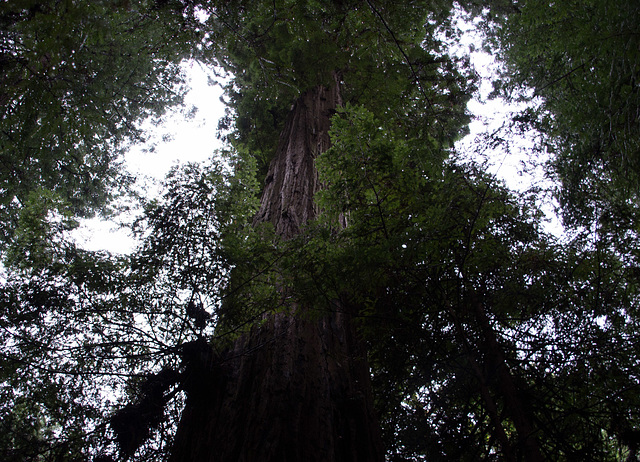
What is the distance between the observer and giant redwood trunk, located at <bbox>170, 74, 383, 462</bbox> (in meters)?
2.05

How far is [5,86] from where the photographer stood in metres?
1.75

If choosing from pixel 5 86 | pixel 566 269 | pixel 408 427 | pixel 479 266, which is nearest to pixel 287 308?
pixel 408 427

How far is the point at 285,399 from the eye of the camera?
2.28 metres

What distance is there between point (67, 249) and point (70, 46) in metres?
1.74

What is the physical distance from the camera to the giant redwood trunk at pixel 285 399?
2051 mm

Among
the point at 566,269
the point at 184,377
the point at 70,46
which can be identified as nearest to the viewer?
the point at 70,46

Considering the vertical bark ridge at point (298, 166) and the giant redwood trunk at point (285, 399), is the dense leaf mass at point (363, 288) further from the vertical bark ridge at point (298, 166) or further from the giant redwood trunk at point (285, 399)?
the vertical bark ridge at point (298, 166)

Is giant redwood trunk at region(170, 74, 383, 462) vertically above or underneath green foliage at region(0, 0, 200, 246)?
underneath

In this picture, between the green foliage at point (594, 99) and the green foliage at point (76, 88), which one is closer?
the green foliage at point (76, 88)

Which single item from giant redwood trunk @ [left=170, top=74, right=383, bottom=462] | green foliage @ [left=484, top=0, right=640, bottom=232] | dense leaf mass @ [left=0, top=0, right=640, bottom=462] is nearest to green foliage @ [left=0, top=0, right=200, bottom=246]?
dense leaf mass @ [left=0, top=0, right=640, bottom=462]

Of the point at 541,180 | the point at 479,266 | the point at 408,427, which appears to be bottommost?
the point at 408,427

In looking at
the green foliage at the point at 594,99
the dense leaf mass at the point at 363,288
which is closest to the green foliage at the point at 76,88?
the dense leaf mass at the point at 363,288

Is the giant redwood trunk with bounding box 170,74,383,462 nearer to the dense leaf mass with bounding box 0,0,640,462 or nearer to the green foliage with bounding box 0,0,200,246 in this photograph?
the dense leaf mass with bounding box 0,0,640,462

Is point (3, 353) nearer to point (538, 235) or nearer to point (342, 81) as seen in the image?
point (538, 235)
